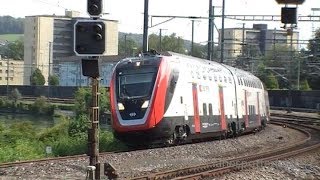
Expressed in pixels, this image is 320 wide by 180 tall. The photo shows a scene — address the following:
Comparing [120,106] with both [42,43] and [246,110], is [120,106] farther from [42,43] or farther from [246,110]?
[42,43]

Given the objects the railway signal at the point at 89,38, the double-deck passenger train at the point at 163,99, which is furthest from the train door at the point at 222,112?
the railway signal at the point at 89,38

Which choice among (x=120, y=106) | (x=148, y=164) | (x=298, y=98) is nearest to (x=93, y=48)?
(x=148, y=164)

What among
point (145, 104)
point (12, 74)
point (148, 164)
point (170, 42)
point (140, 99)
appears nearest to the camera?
point (148, 164)

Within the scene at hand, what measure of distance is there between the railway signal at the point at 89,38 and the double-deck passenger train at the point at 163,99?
971 centimetres

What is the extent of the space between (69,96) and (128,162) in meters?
88.8

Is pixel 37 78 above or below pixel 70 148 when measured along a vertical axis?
above

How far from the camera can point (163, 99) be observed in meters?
21.1

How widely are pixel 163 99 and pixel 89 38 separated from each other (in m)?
10.3

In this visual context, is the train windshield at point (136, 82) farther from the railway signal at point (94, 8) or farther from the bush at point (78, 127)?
the bush at point (78, 127)

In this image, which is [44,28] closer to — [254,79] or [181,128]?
[254,79]

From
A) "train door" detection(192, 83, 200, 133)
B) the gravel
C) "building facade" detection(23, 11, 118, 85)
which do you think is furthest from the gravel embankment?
"building facade" detection(23, 11, 118, 85)

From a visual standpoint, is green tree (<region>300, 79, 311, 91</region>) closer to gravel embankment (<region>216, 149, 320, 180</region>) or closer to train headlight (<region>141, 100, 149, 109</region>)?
Answer: gravel embankment (<region>216, 149, 320, 180</region>)

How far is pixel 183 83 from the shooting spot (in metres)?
22.7

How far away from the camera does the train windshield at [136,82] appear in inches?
826
